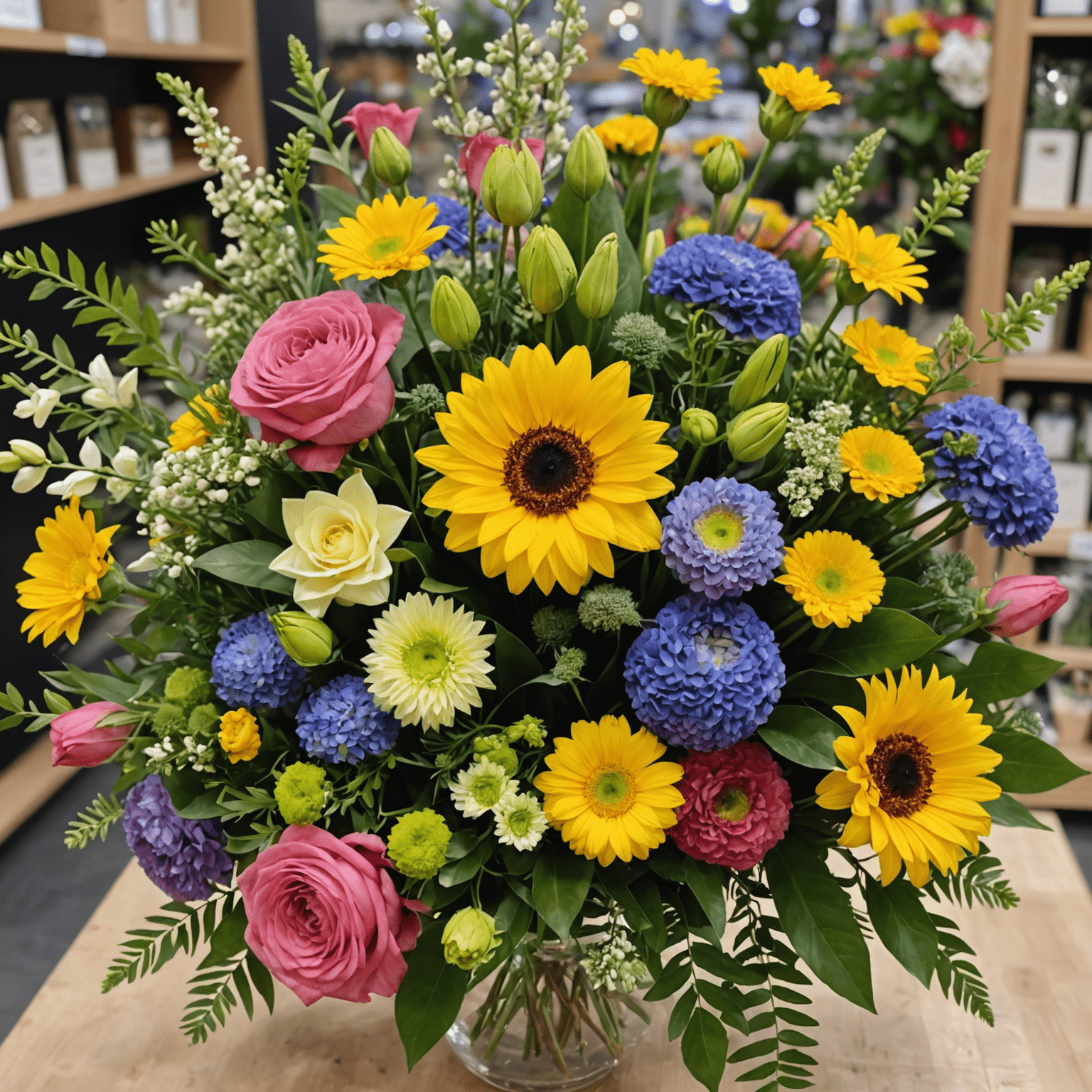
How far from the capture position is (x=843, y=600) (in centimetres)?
60

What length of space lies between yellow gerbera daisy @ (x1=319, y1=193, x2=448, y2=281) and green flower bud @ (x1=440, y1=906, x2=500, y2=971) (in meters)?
0.36

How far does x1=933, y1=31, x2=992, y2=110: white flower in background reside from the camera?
7.15 feet

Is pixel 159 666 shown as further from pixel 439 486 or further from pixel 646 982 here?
pixel 646 982

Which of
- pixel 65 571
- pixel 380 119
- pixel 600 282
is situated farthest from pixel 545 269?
pixel 65 571

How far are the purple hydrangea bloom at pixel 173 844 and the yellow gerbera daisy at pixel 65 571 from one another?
12 centimetres

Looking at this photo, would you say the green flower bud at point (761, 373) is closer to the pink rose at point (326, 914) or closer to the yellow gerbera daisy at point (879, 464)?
the yellow gerbera daisy at point (879, 464)

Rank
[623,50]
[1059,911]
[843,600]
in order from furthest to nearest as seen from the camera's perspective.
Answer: [623,50]
[1059,911]
[843,600]

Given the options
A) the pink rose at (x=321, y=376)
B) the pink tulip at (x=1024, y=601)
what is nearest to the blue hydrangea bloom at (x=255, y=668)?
the pink rose at (x=321, y=376)

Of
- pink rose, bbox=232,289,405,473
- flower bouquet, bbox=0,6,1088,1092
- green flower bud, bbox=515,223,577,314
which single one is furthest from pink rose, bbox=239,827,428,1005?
green flower bud, bbox=515,223,577,314

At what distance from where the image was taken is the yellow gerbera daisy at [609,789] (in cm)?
62

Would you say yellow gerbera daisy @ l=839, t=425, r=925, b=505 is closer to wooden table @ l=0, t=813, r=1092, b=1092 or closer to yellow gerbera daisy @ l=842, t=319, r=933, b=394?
yellow gerbera daisy @ l=842, t=319, r=933, b=394

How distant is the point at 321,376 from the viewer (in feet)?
1.98

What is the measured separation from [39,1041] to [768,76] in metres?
0.90

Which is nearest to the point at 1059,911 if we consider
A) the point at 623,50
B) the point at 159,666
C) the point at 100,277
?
the point at 159,666
